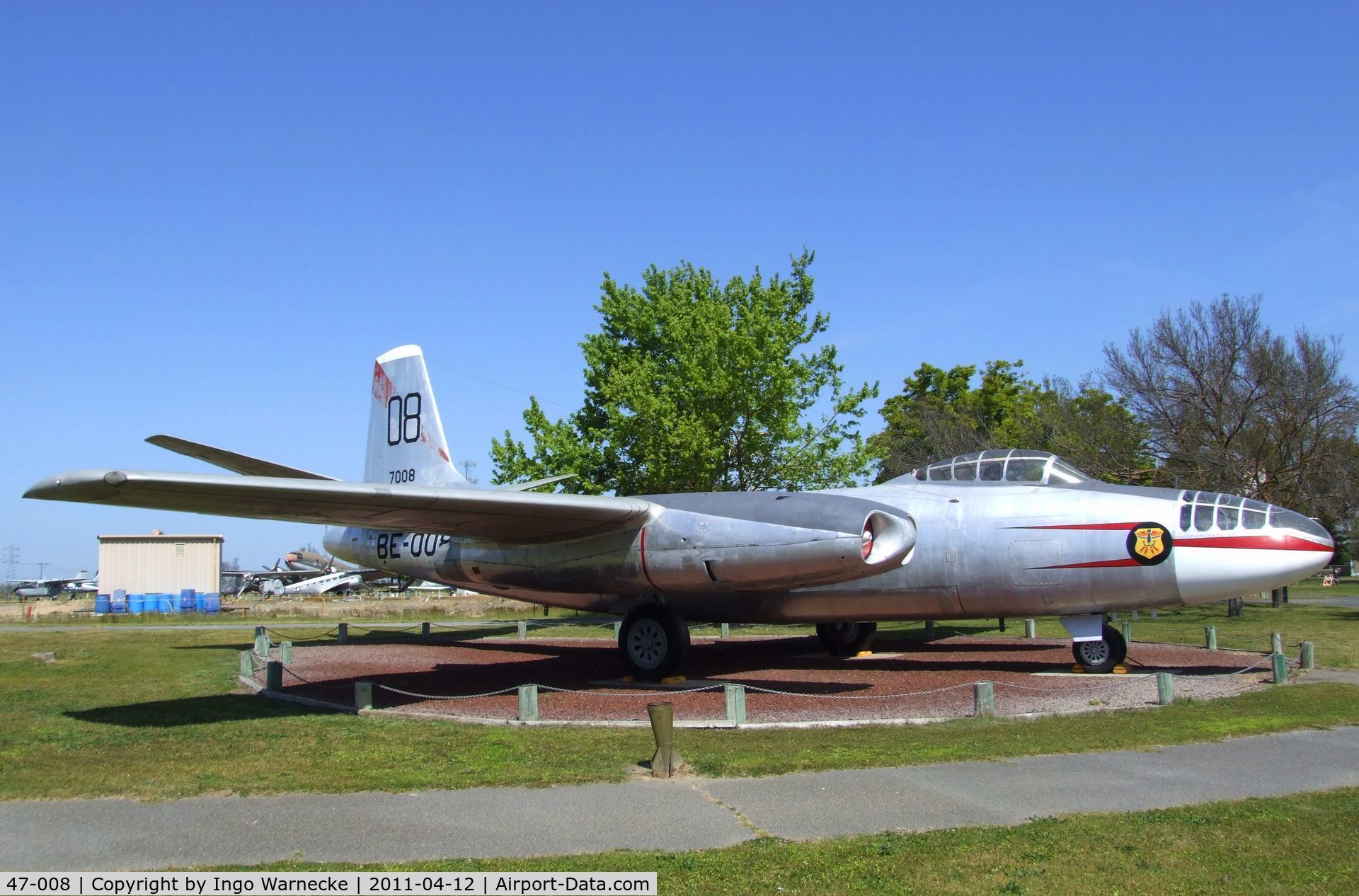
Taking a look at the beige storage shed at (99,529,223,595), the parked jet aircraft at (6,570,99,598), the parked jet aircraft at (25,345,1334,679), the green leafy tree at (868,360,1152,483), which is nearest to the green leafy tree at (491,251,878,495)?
the green leafy tree at (868,360,1152,483)

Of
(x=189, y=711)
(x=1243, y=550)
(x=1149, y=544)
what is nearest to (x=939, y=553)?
(x=1149, y=544)

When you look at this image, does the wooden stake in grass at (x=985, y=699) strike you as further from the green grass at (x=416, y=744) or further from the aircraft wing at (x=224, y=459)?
the aircraft wing at (x=224, y=459)

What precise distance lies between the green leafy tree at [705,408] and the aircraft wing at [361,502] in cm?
1331

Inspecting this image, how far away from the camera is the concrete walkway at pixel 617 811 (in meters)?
6.63

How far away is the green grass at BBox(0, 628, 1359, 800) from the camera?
28.9 feet

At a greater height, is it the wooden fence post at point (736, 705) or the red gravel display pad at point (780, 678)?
the wooden fence post at point (736, 705)

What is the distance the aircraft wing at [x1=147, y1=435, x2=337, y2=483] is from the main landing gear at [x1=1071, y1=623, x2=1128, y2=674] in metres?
11.4

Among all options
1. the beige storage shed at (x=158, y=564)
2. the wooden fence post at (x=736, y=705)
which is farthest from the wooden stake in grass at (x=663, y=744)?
the beige storage shed at (x=158, y=564)

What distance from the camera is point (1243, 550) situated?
13.6m

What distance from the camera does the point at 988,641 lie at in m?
21.6

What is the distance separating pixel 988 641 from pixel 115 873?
60.5 ft

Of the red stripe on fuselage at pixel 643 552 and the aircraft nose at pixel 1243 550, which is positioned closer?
the aircraft nose at pixel 1243 550

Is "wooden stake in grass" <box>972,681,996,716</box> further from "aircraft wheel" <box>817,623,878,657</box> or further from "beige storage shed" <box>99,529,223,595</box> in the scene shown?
"beige storage shed" <box>99,529,223,595</box>

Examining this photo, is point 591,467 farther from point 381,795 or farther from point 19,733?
point 381,795
